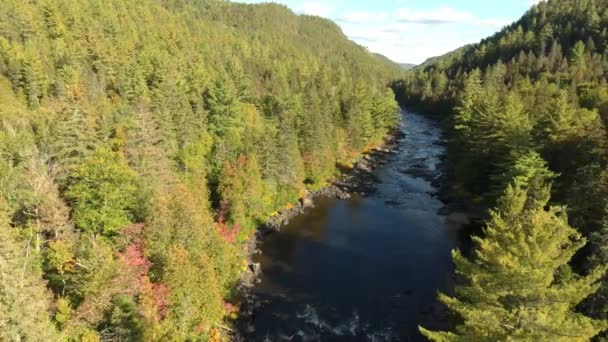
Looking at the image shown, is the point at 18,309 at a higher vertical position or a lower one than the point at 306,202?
higher

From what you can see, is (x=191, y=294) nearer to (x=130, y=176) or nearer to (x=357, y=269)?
(x=130, y=176)

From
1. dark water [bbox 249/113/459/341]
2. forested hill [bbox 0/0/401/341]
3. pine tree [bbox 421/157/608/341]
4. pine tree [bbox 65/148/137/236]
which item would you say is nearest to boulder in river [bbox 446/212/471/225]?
dark water [bbox 249/113/459/341]

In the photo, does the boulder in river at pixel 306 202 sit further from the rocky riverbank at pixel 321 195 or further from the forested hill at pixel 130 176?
→ the forested hill at pixel 130 176

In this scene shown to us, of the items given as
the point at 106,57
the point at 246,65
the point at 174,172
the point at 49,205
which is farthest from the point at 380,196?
the point at 246,65

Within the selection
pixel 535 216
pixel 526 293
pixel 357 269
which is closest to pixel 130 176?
pixel 357 269

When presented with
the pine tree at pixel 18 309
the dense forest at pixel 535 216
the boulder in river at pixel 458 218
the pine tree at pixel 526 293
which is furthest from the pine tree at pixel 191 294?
the boulder in river at pixel 458 218

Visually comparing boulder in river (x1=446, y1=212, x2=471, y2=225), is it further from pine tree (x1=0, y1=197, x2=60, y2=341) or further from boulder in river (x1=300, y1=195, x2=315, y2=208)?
pine tree (x1=0, y1=197, x2=60, y2=341)
